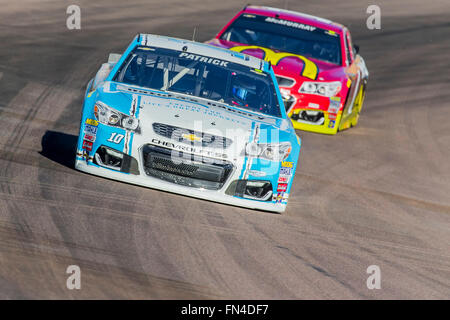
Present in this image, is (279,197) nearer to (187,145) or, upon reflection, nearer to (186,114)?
(187,145)

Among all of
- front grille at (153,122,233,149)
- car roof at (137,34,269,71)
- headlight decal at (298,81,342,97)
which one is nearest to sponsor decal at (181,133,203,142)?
front grille at (153,122,233,149)

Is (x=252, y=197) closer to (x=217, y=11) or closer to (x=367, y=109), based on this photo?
(x=367, y=109)

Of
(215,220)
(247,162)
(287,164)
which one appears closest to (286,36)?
(287,164)

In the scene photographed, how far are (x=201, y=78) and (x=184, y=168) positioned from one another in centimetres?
151

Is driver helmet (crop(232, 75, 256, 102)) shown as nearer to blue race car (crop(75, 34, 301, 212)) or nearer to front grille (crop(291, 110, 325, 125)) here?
blue race car (crop(75, 34, 301, 212))

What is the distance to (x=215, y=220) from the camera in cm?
803

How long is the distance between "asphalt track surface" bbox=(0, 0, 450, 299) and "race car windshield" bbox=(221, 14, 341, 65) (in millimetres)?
1320

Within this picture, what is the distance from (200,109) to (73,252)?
245cm

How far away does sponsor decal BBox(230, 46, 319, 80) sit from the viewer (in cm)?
1281

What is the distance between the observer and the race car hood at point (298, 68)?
41.7 feet

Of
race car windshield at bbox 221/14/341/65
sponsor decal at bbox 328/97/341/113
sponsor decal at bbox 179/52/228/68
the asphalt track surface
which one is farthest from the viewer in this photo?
race car windshield at bbox 221/14/341/65

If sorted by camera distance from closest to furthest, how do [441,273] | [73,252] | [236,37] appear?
1. [73,252]
2. [441,273]
3. [236,37]

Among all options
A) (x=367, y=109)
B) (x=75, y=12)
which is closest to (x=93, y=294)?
(x=367, y=109)

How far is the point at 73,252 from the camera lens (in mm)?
6586
